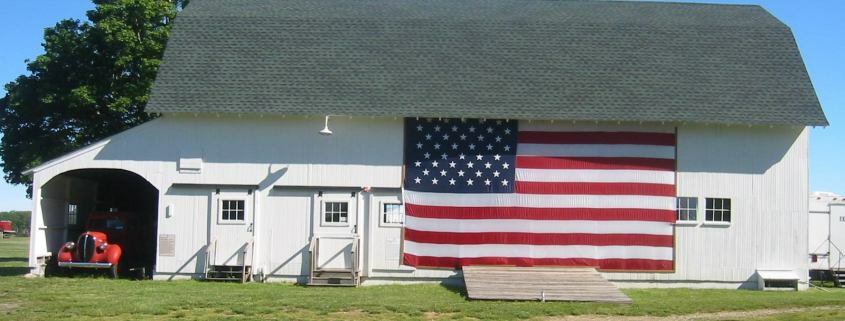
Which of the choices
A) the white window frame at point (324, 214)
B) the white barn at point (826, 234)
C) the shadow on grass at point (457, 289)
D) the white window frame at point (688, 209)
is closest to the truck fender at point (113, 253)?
the white window frame at point (324, 214)

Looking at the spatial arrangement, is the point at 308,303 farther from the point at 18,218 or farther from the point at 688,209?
the point at 18,218

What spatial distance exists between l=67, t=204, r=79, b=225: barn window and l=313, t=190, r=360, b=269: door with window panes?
7.96 metres

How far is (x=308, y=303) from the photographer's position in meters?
19.3

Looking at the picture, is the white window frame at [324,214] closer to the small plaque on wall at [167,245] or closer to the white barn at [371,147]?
the white barn at [371,147]

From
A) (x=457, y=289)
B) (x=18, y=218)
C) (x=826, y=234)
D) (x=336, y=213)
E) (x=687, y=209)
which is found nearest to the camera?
(x=457, y=289)

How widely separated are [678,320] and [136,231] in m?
17.0

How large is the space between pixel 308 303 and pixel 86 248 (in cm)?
847

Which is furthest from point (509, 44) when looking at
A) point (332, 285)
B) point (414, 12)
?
point (332, 285)

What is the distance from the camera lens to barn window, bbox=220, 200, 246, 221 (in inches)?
979

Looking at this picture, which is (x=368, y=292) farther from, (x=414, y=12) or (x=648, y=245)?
(x=414, y=12)

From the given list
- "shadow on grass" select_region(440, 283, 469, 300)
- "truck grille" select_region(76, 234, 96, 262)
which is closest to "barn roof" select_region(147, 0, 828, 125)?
"truck grille" select_region(76, 234, 96, 262)

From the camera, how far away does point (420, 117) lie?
80.9 feet

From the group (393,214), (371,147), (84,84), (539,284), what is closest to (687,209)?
(539,284)

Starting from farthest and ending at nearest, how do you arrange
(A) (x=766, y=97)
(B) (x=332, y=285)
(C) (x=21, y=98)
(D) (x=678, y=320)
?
(C) (x=21, y=98) < (A) (x=766, y=97) < (B) (x=332, y=285) < (D) (x=678, y=320)
